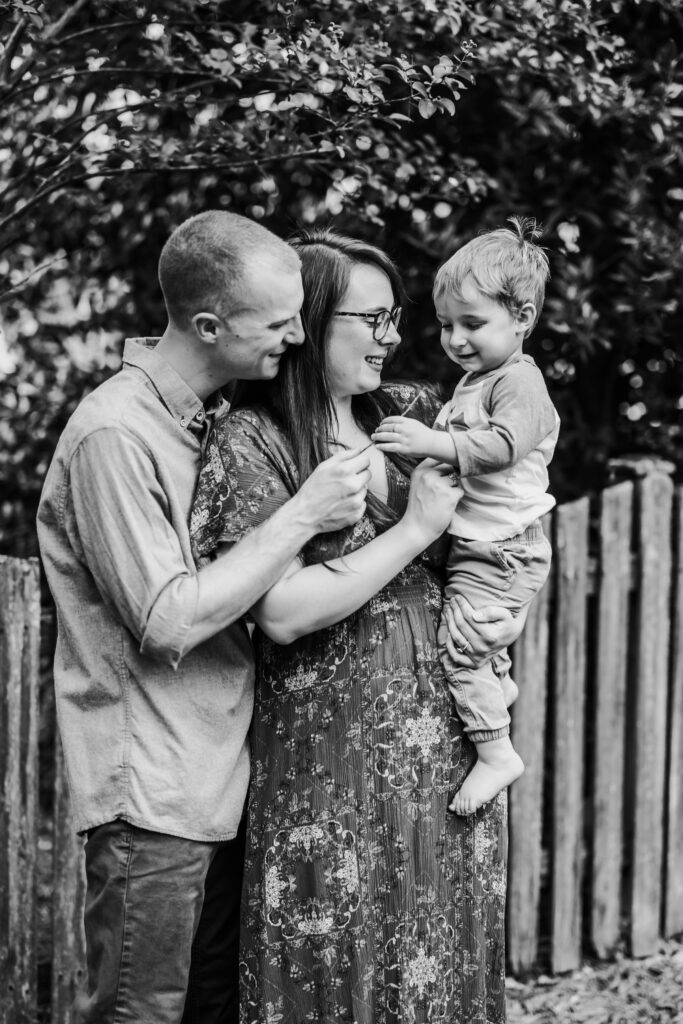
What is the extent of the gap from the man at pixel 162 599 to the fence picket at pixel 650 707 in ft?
6.68

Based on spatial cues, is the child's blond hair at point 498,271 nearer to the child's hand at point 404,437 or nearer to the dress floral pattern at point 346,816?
the child's hand at point 404,437

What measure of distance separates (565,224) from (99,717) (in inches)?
108

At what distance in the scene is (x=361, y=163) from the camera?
3.53 metres

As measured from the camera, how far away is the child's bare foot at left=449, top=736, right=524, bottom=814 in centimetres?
256

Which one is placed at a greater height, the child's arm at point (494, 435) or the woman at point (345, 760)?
the child's arm at point (494, 435)

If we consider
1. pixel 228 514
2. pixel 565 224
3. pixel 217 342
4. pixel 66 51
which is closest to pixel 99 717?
pixel 228 514

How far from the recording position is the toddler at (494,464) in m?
2.55

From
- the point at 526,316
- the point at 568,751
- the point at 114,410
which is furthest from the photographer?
Result: the point at 568,751

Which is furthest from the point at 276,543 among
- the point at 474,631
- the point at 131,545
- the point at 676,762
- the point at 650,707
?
the point at 676,762

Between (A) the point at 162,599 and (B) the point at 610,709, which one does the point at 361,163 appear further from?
(B) the point at 610,709

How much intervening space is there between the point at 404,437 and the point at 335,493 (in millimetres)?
215

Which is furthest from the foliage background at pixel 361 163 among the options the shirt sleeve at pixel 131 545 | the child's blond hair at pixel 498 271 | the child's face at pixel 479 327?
the shirt sleeve at pixel 131 545

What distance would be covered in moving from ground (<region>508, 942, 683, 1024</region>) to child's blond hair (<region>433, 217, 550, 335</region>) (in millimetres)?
2536

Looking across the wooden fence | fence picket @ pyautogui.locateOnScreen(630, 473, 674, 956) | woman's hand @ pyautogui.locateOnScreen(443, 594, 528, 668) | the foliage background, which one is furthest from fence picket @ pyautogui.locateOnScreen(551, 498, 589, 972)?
woman's hand @ pyautogui.locateOnScreen(443, 594, 528, 668)
